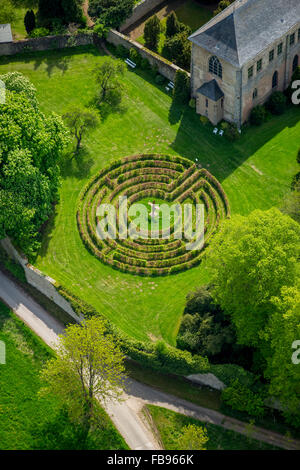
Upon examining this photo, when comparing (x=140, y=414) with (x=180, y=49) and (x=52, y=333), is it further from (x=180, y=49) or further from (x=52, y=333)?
(x=180, y=49)

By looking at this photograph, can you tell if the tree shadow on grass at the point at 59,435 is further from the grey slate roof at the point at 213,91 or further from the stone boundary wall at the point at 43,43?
the stone boundary wall at the point at 43,43

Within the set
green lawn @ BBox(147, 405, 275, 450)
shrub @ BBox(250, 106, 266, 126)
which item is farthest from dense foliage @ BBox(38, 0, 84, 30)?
green lawn @ BBox(147, 405, 275, 450)

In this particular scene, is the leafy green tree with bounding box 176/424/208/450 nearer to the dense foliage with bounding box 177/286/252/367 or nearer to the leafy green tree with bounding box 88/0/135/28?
the dense foliage with bounding box 177/286/252/367

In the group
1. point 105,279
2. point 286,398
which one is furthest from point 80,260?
point 286,398

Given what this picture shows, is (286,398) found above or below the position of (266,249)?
Answer: below

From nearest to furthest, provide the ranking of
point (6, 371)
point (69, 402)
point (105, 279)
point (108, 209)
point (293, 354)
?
point (293, 354) < point (69, 402) < point (6, 371) < point (105, 279) < point (108, 209)
